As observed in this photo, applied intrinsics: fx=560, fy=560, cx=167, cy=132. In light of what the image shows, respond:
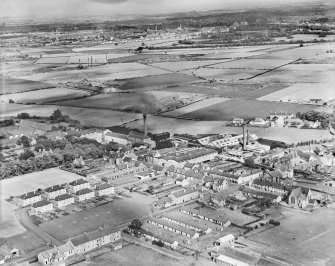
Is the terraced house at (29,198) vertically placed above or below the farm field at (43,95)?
below

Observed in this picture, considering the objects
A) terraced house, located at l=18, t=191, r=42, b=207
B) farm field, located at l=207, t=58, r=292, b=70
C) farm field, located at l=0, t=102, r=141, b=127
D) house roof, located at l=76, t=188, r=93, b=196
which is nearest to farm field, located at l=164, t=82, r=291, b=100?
farm field, located at l=207, t=58, r=292, b=70

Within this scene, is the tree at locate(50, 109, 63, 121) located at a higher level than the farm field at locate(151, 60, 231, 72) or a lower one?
lower

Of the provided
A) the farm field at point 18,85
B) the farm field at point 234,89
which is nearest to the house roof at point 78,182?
the farm field at point 234,89

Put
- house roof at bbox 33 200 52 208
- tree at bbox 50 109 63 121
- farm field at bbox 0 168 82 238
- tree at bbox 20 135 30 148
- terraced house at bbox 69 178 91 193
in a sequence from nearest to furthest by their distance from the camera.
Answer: farm field at bbox 0 168 82 238, house roof at bbox 33 200 52 208, terraced house at bbox 69 178 91 193, tree at bbox 20 135 30 148, tree at bbox 50 109 63 121

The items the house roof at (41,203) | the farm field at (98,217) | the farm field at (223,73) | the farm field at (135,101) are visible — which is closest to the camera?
the farm field at (98,217)

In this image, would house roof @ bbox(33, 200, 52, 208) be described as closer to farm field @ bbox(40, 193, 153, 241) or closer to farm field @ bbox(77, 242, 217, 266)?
farm field @ bbox(40, 193, 153, 241)

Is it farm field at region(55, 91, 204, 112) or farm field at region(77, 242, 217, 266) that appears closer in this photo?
farm field at region(77, 242, 217, 266)

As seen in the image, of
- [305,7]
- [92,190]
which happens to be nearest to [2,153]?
[92,190]

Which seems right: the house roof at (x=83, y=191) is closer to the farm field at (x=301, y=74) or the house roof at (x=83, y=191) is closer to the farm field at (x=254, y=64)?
the farm field at (x=301, y=74)
